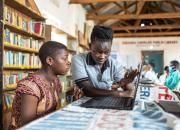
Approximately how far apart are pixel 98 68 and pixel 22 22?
2.48m

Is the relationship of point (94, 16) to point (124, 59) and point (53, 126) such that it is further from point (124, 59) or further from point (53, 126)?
point (53, 126)

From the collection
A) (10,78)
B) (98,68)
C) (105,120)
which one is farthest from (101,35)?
(10,78)

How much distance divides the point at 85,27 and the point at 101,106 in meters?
9.86

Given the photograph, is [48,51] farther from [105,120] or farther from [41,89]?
[105,120]

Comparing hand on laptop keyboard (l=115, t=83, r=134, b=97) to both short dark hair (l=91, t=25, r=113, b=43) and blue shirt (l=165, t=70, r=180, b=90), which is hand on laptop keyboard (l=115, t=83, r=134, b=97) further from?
blue shirt (l=165, t=70, r=180, b=90)

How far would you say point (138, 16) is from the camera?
38.0 feet

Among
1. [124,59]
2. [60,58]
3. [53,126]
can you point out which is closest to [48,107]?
[60,58]

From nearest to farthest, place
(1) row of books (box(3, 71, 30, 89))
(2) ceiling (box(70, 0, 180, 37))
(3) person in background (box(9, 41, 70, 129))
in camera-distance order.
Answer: (3) person in background (box(9, 41, 70, 129))
(1) row of books (box(3, 71, 30, 89))
(2) ceiling (box(70, 0, 180, 37))

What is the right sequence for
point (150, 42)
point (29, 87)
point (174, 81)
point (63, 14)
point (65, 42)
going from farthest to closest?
point (150, 42)
point (63, 14)
point (65, 42)
point (174, 81)
point (29, 87)

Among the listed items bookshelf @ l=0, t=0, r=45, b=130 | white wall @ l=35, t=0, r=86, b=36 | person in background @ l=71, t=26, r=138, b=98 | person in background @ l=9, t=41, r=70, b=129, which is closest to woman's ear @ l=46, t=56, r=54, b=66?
person in background @ l=9, t=41, r=70, b=129

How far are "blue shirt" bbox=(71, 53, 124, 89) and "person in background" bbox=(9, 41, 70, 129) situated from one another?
0.21 meters

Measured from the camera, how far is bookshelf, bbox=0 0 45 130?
3.70 meters

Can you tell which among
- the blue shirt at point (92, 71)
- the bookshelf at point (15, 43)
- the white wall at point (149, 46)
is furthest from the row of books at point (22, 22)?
the white wall at point (149, 46)

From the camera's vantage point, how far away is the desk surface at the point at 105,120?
1.11 metres
